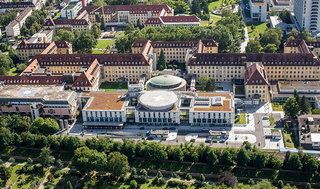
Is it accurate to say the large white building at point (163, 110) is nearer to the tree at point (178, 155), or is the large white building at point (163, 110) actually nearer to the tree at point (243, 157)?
the tree at point (178, 155)

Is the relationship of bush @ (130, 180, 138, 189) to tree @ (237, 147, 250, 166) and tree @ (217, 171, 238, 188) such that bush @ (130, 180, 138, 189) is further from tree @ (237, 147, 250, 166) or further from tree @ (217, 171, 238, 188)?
tree @ (237, 147, 250, 166)

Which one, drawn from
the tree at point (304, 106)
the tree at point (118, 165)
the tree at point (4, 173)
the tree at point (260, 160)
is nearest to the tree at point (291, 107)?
the tree at point (304, 106)

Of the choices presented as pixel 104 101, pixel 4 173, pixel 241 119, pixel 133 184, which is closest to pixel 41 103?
pixel 104 101

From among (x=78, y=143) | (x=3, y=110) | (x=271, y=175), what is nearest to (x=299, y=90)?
(x=271, y=175)

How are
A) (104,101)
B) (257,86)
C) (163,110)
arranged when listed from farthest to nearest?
(257,86)
(104,101)
(163,110)

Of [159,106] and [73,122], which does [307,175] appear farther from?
[73,122]

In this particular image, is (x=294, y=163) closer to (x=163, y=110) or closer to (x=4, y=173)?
(x=163, y=110)

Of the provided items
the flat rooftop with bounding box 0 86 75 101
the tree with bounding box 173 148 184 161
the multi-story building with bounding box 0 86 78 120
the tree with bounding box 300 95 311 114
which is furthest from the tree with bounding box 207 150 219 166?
the flat rooftop with bounding box 0 86 75 101
